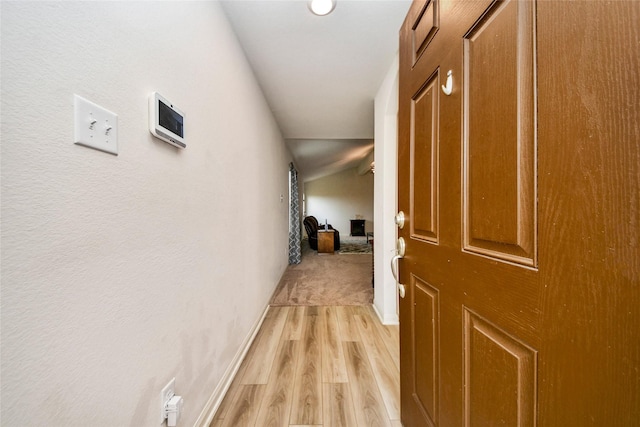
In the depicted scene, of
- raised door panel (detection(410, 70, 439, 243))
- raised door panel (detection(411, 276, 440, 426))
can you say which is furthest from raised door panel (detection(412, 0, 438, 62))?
raised door panel (detection(411, 276, 440, 426))

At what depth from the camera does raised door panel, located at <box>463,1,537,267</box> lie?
0.49 meters

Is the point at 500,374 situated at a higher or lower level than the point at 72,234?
lower

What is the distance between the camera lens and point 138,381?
74 cm

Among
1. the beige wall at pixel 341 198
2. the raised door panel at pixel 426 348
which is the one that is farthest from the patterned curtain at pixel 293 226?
the beige wall at pixel 341 198

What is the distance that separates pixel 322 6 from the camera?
1.37 metres

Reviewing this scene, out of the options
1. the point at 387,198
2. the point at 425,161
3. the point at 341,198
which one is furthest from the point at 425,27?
the point at 341,198

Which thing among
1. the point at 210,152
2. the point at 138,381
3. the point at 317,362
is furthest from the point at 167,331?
the point at 317,362

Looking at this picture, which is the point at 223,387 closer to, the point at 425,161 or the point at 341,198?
the point at 425,161

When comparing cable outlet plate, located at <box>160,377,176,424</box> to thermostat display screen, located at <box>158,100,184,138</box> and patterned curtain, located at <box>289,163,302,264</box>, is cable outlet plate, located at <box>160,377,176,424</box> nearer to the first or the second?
thermostat display screen, located at <box>158,100,184,138</box>

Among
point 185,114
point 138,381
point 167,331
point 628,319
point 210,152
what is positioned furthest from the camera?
point 210,152

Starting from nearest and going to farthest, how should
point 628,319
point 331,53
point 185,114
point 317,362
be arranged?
point 628,319
point 185,114
point 317,362
point 331,53

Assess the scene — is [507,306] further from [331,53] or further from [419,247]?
[331,53]

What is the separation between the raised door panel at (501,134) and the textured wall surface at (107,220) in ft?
3.39

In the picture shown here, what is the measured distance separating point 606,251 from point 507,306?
0.25 metres
